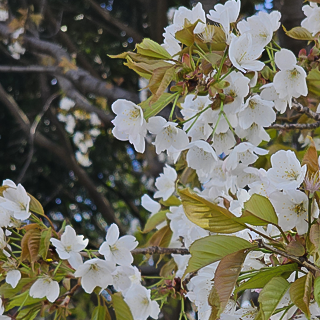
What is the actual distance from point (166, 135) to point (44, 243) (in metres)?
0.31

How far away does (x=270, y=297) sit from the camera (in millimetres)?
505

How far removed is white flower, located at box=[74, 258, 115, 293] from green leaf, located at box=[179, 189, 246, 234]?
0.31m

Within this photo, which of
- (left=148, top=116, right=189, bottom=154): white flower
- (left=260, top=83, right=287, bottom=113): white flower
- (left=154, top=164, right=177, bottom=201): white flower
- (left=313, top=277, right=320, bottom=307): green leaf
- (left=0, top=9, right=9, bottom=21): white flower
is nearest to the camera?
(left=313, top=277, right=320, bottom=307): green leaf

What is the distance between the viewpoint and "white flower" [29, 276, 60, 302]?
792mm

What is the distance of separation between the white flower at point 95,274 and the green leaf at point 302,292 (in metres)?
0.39

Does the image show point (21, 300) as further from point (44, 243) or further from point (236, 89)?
point (236, 89)

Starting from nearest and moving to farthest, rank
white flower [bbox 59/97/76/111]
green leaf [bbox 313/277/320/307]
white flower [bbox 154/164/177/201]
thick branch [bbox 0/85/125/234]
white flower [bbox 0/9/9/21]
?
1. green leaf [bbox 313/277/320/307]
2. white flower [bbox 154/164/177/201]
3. thick branch [bbox 0/85/125/234]
4. white flower [bbox 0/9/9/21]
5. white flower [bbox 59/97/76/111]

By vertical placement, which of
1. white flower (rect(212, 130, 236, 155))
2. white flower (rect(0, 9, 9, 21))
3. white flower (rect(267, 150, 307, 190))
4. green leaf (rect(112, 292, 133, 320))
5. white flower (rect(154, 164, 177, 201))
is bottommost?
white flower (rect(0, 9, 9, 21))

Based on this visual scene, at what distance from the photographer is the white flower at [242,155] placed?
0.75 metres

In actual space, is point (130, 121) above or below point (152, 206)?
above

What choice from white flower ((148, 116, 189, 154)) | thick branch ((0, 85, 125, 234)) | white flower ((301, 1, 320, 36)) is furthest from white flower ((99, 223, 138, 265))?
thick branch ((0, 85, 125, 234))

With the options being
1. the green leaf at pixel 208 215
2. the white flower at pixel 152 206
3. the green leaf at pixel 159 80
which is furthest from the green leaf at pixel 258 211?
the white flower at pixel 152 206

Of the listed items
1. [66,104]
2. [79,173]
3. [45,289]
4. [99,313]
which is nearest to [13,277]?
[45,289]

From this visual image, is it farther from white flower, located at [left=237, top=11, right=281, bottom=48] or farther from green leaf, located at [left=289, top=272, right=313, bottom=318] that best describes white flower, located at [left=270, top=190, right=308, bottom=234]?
white flower, located at [left=237, top=11, right=281, bottom=48]
